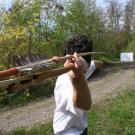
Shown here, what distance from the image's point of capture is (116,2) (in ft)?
127

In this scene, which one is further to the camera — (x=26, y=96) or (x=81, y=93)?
(x=26, y=96)

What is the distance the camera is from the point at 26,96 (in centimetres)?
1455

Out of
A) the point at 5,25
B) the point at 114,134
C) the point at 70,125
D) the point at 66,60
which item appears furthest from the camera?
the point at 5,25

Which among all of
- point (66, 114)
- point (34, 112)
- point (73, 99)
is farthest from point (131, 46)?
point (73, 99)

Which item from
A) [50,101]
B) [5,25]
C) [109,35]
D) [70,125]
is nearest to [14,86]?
[70,125]

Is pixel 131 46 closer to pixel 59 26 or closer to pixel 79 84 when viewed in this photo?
pixel 59 26

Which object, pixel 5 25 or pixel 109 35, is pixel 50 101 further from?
pixel 109 35

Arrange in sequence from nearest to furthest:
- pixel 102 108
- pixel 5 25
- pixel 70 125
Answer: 1. pixel 70 125
2. pixel 102 108
3. pixel 5 25

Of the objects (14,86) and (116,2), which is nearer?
(14,86)

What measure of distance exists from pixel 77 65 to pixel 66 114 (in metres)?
0.71

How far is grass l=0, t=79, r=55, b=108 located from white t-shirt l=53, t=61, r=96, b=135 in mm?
9143

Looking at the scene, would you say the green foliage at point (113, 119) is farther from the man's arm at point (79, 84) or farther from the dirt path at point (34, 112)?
the man's arm at point (79, 84)

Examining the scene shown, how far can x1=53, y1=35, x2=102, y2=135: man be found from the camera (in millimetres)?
3229

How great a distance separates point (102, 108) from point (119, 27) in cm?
2869
